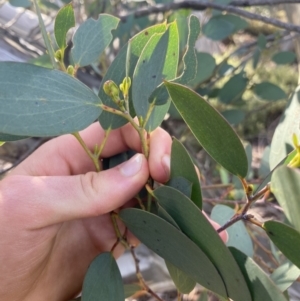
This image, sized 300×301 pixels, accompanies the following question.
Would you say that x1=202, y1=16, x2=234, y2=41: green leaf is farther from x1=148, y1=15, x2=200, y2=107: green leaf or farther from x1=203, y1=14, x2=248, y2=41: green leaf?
x1=148, y1=15, x2=200, y2=107: green leaf

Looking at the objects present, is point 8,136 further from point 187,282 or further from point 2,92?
point 187,282

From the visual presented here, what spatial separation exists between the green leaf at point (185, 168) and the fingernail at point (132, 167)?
7 cm

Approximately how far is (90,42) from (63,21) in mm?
53

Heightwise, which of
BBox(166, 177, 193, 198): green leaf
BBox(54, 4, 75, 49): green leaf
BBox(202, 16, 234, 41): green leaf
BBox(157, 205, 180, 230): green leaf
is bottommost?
BBox(202, 16, 234, 41): green leaf

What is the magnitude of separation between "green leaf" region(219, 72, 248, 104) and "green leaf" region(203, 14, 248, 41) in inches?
5.4

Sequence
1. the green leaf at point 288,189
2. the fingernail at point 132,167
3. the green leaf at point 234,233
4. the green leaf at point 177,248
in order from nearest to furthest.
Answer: the green leaf at point 288,189, the green leaf at point 177,248, the fingernail at point 132,167, the green leaf at point 234,233

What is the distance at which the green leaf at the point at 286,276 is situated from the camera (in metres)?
0.53

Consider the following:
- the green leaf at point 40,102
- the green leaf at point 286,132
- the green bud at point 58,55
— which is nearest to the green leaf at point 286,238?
the green leaf at point 286,132

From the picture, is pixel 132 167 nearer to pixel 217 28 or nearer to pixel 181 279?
pixel 181 279

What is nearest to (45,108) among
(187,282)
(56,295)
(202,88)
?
(187,282)

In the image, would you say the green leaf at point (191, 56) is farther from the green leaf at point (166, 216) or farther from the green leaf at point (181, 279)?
Result: the green leaf at point (181, 279)

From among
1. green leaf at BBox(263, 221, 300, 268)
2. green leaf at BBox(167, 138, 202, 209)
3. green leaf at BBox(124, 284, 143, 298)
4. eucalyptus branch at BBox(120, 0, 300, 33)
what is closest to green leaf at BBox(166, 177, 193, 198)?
green leaf at BBox(167, 138, 202, 209)

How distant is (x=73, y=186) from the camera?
624mm

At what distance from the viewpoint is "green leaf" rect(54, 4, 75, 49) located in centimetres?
56
